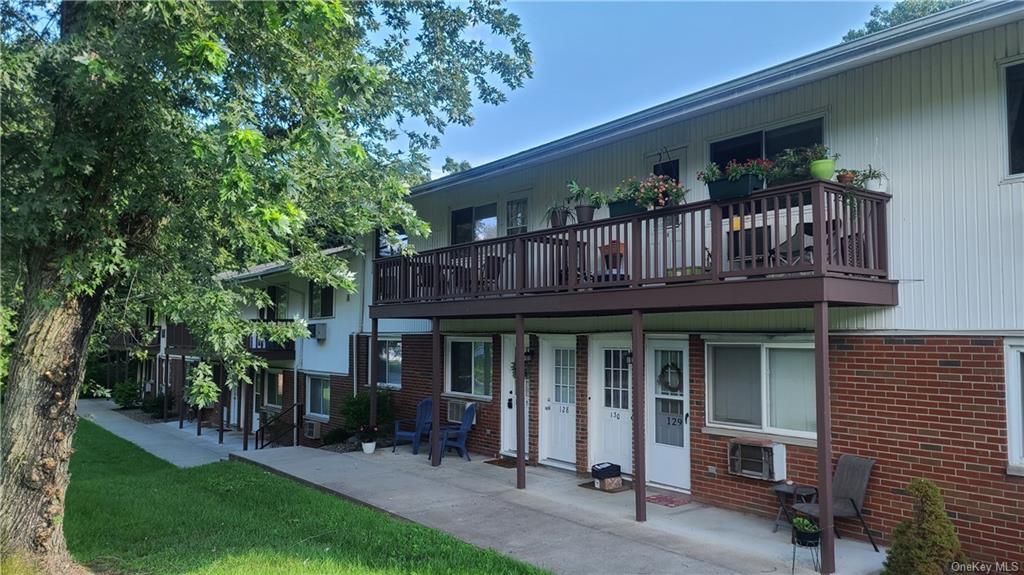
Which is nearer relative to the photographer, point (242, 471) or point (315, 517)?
point (315, 517)

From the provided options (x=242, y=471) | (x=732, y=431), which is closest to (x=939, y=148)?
(x=732, y=431)

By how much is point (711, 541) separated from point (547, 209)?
6394 mm

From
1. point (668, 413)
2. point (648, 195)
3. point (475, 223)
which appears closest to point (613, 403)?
point (668, 413)

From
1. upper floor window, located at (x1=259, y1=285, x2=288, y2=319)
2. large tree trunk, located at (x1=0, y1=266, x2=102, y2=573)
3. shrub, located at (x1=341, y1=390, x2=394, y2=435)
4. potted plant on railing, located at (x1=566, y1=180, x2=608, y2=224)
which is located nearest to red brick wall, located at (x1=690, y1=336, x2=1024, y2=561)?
potted plant on railing, located at (x1=566, y1=180, x2=608, y2=224)

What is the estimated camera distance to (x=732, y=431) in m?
8.63

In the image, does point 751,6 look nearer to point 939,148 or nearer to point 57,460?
point 939,148

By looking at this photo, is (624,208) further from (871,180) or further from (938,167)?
(938,167)

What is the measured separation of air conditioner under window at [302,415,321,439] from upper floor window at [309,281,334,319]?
9.88 ft

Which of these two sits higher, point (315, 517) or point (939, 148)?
point (939, 148)

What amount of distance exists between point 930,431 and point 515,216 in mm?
7772

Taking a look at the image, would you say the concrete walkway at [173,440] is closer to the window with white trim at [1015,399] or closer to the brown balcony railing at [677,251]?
the brown balcony railing at [677,251]

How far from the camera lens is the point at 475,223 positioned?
13.7 metres

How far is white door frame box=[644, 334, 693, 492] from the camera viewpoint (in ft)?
30.2

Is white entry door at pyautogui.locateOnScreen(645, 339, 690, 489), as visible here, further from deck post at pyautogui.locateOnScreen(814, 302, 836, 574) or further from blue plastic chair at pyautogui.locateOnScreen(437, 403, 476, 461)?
blue plastic chair at pyautogui.locateOnScreen(437, 403, 476, 461)
